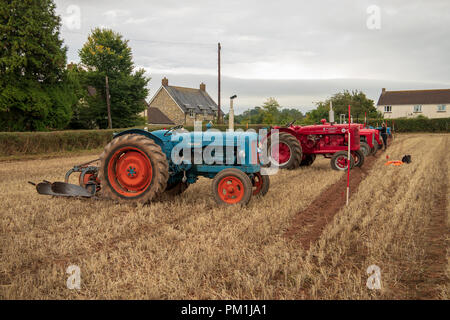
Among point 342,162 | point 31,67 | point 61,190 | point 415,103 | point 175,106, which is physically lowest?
point 61,190

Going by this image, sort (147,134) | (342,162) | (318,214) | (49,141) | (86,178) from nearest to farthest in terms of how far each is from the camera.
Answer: (318,214) → (147,134) → (86,178) → (342,162) → (49,141)

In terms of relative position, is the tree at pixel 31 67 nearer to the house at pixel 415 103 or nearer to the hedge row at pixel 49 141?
the hedge row at pixel 49 141

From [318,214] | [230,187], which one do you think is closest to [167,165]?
[230,187]

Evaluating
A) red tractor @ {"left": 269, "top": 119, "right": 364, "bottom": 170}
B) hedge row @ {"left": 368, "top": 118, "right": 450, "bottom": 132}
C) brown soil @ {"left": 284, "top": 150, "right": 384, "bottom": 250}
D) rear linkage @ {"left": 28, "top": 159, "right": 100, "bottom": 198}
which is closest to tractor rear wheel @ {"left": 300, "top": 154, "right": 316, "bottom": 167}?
red tractor @ {"left": 269, "top": 119, "right": 364, "bottom": 170}

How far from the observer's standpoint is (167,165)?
5848 millimetres

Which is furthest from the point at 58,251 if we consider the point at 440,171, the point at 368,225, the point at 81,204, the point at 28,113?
the point at 28,113

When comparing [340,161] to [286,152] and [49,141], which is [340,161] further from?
[49,141]

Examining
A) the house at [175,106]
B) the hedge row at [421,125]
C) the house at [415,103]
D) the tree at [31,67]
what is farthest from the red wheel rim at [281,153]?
the house at [415,103]

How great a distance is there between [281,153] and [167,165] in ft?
16.9

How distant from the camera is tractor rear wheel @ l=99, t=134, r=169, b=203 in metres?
5.86

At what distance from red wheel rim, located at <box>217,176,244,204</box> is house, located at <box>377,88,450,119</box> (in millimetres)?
52111

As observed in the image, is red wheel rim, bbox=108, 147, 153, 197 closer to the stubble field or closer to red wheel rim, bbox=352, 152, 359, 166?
the stubble field

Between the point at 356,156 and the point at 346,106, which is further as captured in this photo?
the point at 346,106

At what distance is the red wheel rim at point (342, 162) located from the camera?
10.2 metres
